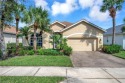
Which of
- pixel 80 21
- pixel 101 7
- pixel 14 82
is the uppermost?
pixel 101 7

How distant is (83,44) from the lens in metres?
28.5

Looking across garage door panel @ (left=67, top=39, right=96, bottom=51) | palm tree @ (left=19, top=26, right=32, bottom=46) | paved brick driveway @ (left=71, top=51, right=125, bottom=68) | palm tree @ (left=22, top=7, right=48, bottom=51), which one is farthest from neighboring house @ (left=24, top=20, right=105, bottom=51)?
paved brick driveway @ (left=71, top=51, right=125, bottom=68)

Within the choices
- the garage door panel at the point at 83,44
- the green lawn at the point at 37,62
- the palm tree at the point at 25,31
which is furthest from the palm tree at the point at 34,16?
the green lawn at the point at 37,62

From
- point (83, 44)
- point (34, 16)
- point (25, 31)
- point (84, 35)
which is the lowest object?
point (83, 44)

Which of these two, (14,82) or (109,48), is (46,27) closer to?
(109,48)

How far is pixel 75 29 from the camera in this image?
2825cm

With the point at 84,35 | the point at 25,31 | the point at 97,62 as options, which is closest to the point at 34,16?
the point at 25,31

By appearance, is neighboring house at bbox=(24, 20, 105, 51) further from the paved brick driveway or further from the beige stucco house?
the paved brick driveway

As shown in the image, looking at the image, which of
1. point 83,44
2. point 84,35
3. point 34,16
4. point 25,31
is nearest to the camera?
point 34,16

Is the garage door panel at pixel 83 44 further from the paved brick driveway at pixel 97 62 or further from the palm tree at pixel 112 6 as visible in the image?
the paved brick driveway at pixel 97 62

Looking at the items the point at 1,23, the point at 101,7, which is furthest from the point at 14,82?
the point at 101,7

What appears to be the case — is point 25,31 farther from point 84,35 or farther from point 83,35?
point 84,35

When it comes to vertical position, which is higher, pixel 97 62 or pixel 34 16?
pixel 34 16

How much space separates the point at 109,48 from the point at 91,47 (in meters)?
3.98
